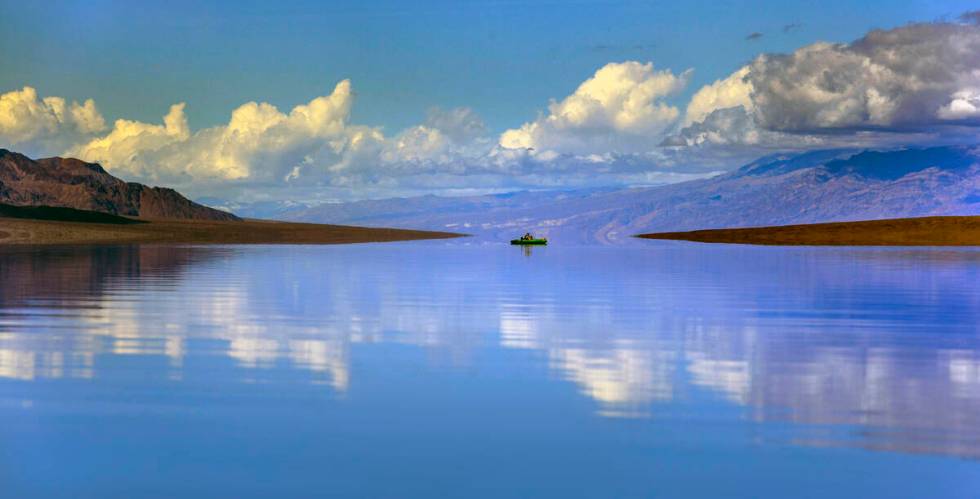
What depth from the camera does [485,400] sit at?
1991 cm

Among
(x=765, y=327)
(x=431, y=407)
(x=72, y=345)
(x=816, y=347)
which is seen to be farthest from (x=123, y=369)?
(x=765, y=327)

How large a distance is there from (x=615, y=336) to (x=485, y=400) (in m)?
11.2

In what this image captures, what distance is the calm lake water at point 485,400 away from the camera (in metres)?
14.2

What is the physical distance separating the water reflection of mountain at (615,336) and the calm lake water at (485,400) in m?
0.11

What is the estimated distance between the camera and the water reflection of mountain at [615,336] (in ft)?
64.7

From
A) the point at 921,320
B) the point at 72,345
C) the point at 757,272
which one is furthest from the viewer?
the point at 757,272

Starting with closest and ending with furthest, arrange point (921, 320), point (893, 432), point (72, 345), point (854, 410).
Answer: point (893, 432)
point (854, 410)
point (72, 345)
point (921, 320)

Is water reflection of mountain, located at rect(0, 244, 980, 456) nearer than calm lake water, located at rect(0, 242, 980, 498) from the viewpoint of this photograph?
No

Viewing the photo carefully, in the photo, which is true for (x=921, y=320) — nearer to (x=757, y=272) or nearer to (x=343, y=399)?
(x=343, y=399)

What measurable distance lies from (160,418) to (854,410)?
36.0 feet

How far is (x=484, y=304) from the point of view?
4288 centimetres

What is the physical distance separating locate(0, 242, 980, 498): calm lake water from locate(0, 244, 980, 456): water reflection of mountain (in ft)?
0.36

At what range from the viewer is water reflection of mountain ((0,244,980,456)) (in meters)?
19.7

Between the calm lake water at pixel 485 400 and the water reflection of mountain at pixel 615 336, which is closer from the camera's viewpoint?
the calm lake water at pixel 485 400
